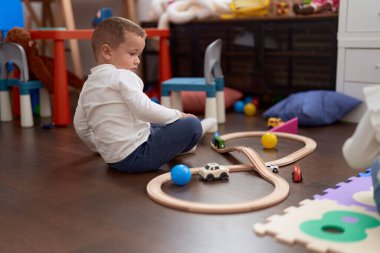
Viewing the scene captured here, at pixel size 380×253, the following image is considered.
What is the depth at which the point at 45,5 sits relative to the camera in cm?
369

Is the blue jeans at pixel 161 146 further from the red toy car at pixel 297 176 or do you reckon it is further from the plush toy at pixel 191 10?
the plush toy at pixel 191 10

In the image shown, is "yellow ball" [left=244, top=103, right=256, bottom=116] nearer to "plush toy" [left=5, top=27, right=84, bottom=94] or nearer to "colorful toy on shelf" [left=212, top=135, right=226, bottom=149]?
"colorful toy on shelf" [left=212, top=135, right=226, bottom=149]

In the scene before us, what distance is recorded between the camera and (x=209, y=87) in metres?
2.27

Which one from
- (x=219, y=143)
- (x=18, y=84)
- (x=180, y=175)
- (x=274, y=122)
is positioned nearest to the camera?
(x=180, y=175)

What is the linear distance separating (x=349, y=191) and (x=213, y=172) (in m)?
0.40

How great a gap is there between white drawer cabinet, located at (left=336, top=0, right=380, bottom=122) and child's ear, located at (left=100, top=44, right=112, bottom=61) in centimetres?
132

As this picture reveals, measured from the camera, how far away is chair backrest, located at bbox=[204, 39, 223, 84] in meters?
2.26

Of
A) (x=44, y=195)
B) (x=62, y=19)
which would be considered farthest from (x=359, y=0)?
Result: (x=62, y=19)

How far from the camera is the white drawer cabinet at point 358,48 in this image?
2199 mm

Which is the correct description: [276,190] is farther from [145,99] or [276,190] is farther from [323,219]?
[145,99]

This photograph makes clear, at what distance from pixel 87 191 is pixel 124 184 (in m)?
0.12

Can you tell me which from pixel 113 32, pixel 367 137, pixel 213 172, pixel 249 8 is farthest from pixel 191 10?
pixel 367 137

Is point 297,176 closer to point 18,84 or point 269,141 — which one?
point 269,141

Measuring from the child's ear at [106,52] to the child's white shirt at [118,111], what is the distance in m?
0.03
